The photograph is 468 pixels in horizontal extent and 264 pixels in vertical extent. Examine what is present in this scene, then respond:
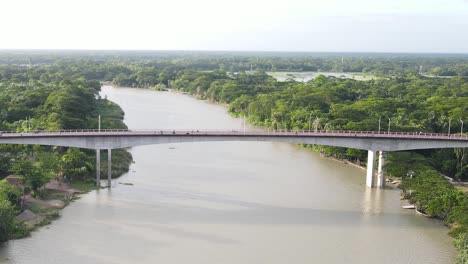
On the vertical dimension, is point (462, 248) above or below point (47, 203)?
above

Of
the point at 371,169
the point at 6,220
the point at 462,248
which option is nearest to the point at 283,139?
the point at 371,169

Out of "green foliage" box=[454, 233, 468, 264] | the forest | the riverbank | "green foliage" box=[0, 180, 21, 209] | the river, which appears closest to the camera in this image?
"green foliage" box=[454, 233, 468, 264]

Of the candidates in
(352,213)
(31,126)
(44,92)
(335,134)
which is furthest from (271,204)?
(44,92)

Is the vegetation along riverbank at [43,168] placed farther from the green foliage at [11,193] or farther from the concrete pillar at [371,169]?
the concrete pillar at [371,169]

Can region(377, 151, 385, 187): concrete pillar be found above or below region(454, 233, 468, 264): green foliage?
above

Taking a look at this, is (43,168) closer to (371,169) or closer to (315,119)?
(371,169)

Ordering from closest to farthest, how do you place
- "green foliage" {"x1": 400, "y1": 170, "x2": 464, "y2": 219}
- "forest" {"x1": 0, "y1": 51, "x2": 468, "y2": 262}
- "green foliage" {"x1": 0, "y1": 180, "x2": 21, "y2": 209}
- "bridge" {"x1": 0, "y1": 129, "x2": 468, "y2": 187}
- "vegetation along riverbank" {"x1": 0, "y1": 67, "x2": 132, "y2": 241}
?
"green foliage" {"x1": 0, "y1": 180, "x2": 21, "y2": 209} → "vegetation along riverbank" {"x1": 0, "y1": 67, "x2": 132, "y2": 241} → "green foliage" {"x1": 400, "y1": 170, "x2": 464, "y2": 219} → "forest" {"x1": 0, "y1": 51, "x2": 468, "y2": 262} → "bridge" {"x1": 0, "y1": 129, "x2": 468, "y2": 187}

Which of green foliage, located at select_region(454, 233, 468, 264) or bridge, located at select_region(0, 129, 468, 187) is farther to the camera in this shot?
bridge, located at select_region(0, 129, 468, 187)

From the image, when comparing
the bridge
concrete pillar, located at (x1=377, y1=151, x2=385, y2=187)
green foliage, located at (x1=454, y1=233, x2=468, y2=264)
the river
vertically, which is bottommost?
the river

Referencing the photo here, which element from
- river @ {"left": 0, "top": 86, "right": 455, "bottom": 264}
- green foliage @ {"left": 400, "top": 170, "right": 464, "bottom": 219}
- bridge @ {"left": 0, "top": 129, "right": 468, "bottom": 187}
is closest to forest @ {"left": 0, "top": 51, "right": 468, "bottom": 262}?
green foliage @ {"left": 400, "top": 170, "right": 464, "bottom": 219}

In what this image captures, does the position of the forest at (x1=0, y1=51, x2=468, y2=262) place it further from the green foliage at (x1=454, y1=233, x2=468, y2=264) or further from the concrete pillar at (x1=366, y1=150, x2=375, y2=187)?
the concrete pillar at (x1=366, y1=150, x2=375, y2=187)
